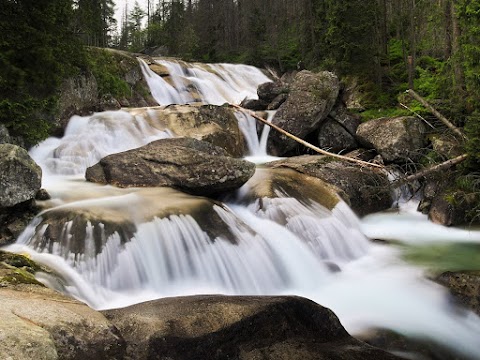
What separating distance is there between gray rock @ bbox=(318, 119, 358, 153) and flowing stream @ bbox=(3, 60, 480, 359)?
4909 millimetres

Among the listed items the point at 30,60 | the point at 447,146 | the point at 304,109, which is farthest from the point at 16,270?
the point at 304,109

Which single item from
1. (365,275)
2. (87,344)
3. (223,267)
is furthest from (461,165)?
(87,344)

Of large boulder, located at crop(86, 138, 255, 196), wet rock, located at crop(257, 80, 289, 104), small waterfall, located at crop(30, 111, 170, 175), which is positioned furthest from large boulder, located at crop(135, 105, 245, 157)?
large boulder, located at crop(86, 138, 255, 196)

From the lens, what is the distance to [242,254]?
7.07 metres

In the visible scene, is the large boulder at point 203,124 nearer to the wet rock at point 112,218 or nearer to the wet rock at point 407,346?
the wet rock at point 112,218

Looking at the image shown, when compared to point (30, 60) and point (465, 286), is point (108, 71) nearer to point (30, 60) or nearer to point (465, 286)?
point (30, 60)

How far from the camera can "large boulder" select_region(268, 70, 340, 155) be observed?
564 inches

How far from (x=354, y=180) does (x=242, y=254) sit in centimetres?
538

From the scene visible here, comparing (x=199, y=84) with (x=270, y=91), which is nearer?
(x=270, y=91)

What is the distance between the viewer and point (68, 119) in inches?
524

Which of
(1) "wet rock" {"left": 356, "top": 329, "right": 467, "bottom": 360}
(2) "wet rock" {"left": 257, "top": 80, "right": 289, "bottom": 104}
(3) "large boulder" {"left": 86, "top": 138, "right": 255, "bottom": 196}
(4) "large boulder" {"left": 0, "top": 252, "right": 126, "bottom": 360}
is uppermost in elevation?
(2) "wet rock" {"left": 257, "top": 80, "right": 289, "bottom": 104}

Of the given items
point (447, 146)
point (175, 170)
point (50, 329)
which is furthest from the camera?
point (447, 146)

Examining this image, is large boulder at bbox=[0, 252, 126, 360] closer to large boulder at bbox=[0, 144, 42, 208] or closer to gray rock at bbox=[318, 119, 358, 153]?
large boulder at bbox=[0, 144, 42, 208]

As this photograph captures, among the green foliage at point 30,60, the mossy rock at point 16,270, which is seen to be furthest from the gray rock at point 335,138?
the mossy rock at point 16,270
